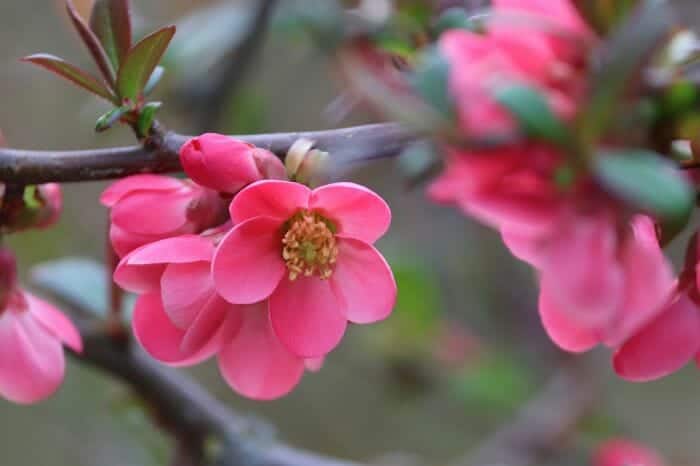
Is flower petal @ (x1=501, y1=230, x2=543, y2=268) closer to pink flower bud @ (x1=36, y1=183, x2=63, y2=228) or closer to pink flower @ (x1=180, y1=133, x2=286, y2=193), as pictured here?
pink flower @ (x1=180, y1=133, x2=286, y2=193)

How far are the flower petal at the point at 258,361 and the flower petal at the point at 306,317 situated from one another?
3 centimetres

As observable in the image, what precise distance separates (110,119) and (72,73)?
0.13 ft

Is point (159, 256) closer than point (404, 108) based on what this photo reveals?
No

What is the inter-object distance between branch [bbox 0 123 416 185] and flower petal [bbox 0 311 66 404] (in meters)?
0.13

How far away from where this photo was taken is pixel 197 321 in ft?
1.62

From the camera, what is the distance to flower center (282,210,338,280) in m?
0.50

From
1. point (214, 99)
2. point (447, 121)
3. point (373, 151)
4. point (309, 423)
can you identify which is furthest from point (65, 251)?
point (447, 121)

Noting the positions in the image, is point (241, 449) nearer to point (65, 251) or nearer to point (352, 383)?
point (65, 251)

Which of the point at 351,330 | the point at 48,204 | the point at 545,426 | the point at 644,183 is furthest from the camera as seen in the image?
the point at 351,330

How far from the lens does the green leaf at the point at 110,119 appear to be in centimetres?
47

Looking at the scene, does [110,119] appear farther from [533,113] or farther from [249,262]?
[533,113]

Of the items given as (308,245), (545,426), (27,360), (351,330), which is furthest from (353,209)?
(351,330)

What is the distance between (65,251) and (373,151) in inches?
49.5

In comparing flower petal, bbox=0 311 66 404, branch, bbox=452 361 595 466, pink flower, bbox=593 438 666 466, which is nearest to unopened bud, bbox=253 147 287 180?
flower petal, bbox=0 311 66 404
